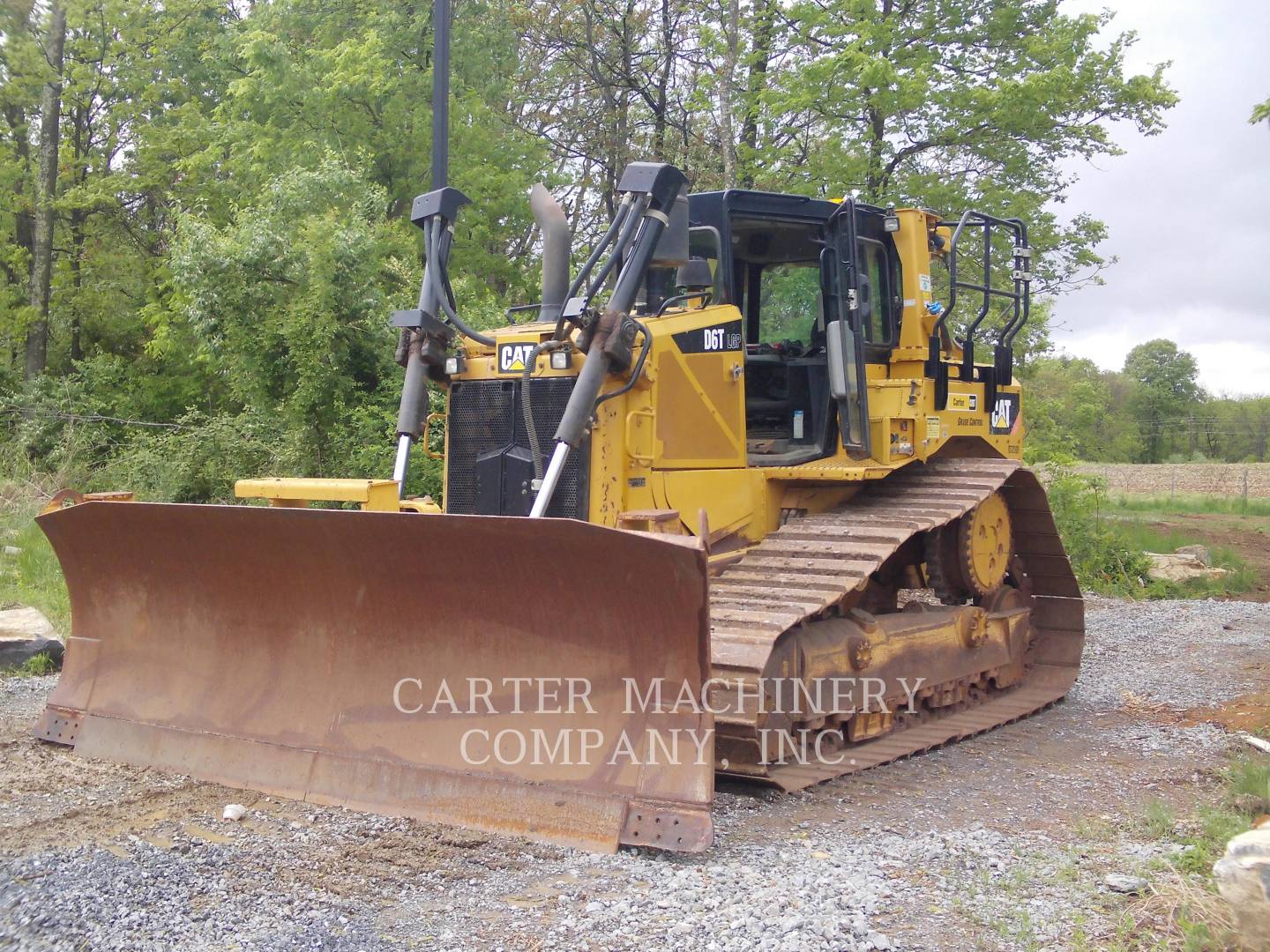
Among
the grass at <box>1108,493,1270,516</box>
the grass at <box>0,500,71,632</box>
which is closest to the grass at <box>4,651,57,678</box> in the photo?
the grass at <box>0,500,71,632</box>

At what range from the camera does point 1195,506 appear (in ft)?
82.7

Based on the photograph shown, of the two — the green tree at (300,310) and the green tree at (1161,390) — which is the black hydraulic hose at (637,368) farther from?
the green tree at (1161,390)

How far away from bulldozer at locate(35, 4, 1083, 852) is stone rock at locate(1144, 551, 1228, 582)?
6.39m

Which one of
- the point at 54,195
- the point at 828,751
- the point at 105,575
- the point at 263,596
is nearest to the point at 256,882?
the point at 263,596

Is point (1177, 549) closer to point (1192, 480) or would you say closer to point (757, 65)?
point (757, 65)

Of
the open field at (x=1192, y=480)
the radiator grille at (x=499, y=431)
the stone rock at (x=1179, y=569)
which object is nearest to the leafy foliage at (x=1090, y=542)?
the stone rock at (x=1179, y=569)

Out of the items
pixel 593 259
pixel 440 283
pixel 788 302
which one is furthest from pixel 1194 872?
pixel 440 283

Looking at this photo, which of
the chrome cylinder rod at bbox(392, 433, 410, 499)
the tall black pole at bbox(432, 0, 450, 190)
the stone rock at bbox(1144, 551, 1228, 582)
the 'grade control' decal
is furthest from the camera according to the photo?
the stone rock at bbox(1144, 551, 1228, 582)

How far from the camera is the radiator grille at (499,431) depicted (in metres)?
5.76

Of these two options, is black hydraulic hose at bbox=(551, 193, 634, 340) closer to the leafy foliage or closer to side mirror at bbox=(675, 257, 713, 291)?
side mirror at bbox=(675, 257, 713, 291)

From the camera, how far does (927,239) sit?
7.34 metres

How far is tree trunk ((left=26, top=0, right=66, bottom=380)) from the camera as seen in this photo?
59.8 feet

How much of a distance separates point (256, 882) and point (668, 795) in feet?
4.56

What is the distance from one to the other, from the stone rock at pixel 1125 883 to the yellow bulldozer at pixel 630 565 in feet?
4.39
